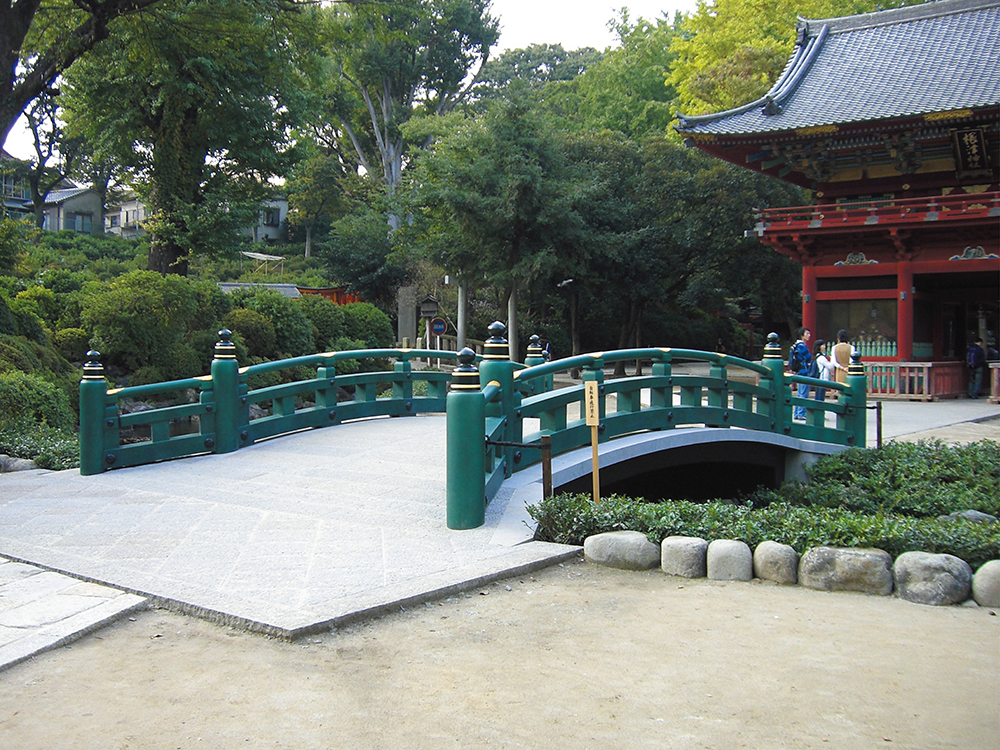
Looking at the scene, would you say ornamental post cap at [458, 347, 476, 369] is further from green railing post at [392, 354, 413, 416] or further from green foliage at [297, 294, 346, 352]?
green foliage at [297, 294, 346, 352]

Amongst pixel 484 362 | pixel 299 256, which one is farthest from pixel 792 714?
pixel 299 256

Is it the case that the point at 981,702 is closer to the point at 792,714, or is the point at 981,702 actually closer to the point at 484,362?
the point at 792,714

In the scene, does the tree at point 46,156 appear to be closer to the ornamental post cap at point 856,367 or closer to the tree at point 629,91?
the tree at point 629,91

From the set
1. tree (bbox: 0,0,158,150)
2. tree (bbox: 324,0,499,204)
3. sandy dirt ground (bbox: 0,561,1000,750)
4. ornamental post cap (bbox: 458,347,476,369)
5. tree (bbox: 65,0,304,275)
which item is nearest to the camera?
sandy dirt ground (bbox: 0,561,1000,750)

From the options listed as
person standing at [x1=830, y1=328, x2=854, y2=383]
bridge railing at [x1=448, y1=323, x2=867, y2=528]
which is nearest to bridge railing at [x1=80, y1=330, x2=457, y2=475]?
bridge railing at [x1=448, y1=323, x2=867, y2=528]

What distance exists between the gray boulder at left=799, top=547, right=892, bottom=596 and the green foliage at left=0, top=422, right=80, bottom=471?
707cm

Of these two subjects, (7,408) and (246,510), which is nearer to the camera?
(246,510)

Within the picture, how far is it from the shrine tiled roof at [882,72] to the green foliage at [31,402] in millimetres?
14852

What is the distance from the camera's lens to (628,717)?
3.39 meters

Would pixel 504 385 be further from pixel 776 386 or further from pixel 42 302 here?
pixel 42 302

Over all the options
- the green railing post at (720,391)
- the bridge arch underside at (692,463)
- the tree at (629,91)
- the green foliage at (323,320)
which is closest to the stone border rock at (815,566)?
the bridge arch underside at (692,463)

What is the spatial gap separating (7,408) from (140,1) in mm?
6150

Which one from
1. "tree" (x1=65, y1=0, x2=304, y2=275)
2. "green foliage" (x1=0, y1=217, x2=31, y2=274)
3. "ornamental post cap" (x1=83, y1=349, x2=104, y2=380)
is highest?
"tree" (x1=65, y1=0, x2=304, y2=275)

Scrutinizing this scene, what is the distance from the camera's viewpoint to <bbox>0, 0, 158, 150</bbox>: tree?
37.6ft
